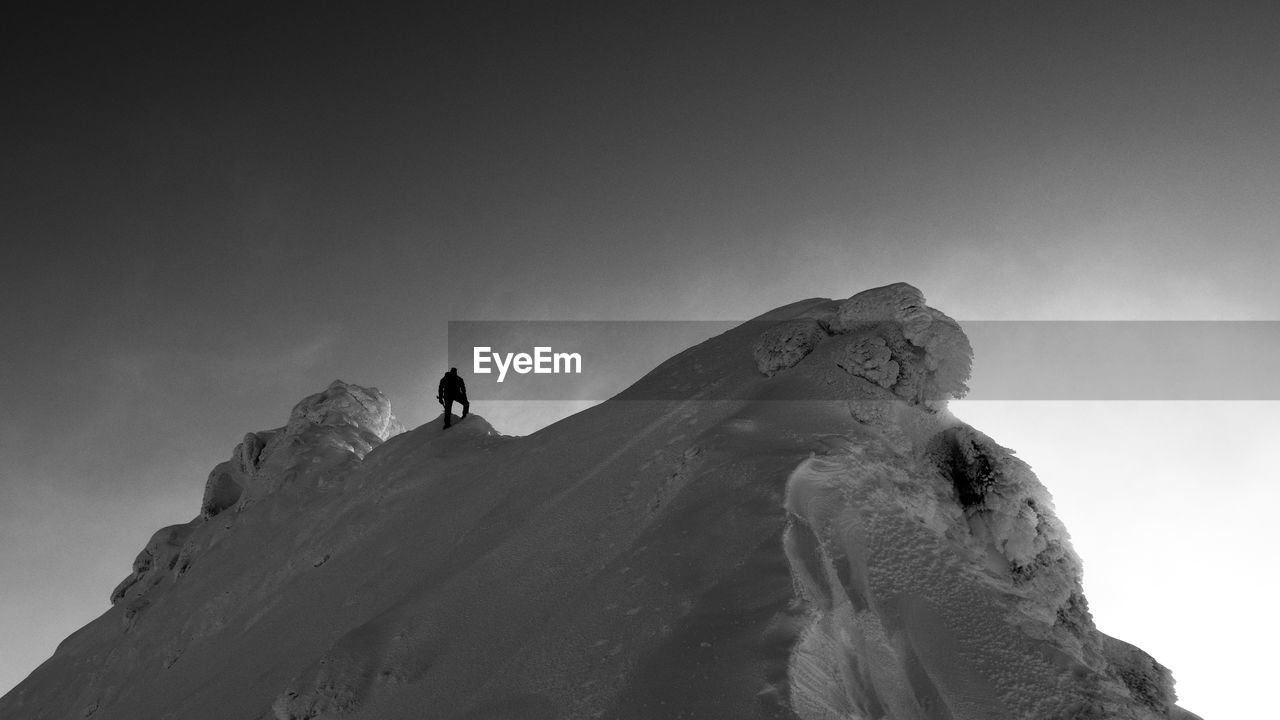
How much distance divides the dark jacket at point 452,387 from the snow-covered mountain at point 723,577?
3.87m

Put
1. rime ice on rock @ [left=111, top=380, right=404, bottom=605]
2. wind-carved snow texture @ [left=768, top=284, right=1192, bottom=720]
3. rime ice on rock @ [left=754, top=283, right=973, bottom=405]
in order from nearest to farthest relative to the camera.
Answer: wind-carved snow texture @ [left=768, top=284, right=1192, bottom=720]
rime ice on rock @ [left=754, top=283, right=973, bottom=405]
rime ice on rock @ [left=111, top=380, right=404, bottom=605]

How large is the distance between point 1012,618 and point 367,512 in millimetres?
13072

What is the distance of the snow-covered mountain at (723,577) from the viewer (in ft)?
21.9

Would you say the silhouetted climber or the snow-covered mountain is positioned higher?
the silhouetted climber

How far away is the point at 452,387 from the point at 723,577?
1383cm

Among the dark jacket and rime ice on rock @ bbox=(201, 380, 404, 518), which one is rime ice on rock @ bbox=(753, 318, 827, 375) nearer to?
the dark jacket

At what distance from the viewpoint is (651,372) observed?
48.2ft

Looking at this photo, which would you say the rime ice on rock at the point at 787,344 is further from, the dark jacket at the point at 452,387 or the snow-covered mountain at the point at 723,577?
the dark jacket at the point at 452,387

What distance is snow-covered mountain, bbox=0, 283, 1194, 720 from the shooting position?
21.9 feet

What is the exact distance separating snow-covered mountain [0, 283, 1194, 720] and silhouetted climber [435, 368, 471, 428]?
364 centimetres

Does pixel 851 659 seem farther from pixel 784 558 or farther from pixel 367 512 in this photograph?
pixel 367 512

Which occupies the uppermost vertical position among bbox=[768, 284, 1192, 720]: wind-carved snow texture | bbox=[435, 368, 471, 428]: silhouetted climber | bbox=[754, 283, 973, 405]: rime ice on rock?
bbox=[435, 368, 471, 428]: silhouetted climber

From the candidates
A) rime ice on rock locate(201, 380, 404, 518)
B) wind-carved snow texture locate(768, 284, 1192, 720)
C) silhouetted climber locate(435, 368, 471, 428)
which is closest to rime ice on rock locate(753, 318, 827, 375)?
wind-carved snow texture locate(768, 284, 1192, 720)

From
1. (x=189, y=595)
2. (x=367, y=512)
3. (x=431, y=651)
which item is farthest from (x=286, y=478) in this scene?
(x=431, y=651)
